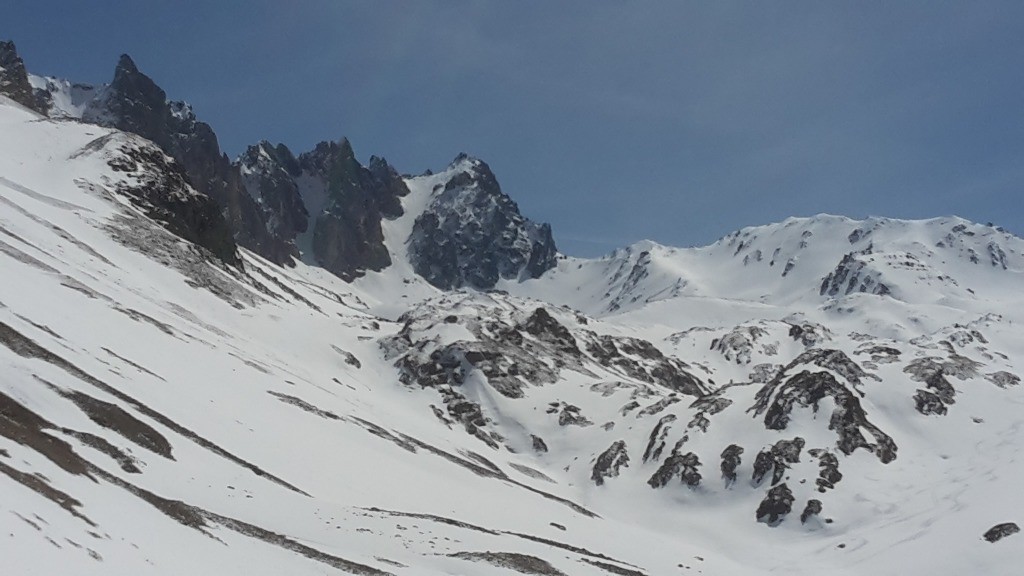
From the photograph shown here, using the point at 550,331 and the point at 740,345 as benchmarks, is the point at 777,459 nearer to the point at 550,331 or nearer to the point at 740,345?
the point at 550,331

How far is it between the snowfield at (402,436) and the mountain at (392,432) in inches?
10.7

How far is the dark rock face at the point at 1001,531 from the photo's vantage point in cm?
5781

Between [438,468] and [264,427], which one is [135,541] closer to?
[264,427]

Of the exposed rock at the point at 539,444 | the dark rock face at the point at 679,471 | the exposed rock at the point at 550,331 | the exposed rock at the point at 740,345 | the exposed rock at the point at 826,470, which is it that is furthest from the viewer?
the exposed rock at the point at 740,345

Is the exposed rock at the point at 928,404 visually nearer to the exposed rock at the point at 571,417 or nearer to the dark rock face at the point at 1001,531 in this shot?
the dark rock face at the point at 1001,531

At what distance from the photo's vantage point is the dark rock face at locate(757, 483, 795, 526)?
243 ft

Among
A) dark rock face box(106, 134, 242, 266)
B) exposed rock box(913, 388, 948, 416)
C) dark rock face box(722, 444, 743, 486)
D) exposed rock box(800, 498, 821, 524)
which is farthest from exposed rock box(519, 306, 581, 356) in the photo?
exposed rock box(800, 498, 821, 524)

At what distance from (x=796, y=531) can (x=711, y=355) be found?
11643 centimetres

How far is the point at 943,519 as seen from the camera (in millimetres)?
65000

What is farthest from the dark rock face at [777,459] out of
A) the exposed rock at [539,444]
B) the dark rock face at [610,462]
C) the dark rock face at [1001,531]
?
the exposed rock at [539,444]

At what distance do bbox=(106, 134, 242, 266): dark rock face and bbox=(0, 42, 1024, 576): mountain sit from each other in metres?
0.47

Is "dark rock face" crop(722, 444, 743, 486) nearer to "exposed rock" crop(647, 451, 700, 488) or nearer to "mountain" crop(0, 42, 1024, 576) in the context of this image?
"mountain" crop(0, 42, 1024, 576)

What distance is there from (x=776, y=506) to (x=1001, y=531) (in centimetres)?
1987

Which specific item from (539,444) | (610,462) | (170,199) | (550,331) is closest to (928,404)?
(610,462)
